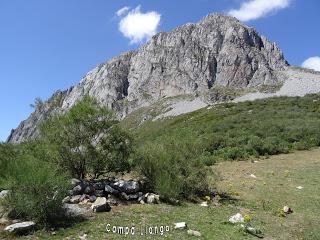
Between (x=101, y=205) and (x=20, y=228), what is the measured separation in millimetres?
2897

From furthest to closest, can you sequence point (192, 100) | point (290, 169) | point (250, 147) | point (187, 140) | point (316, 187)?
point (192, 100)
point (250, 147)
point (290, 169)
point (316, 187)
point (187, 140)

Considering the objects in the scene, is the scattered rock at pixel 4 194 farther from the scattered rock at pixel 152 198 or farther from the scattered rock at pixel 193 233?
the scattered rock at pixel 193 233

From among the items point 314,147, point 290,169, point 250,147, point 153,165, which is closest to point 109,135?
point 153,165

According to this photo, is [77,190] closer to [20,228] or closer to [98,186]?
[98,186]

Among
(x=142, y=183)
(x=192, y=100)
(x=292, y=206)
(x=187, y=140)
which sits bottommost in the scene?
(x=292, y=206)

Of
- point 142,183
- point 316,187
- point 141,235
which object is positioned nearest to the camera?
point 141,235

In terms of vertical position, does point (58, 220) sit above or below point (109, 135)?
below

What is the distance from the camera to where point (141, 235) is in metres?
11.2

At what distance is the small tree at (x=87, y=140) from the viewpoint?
16.2 m

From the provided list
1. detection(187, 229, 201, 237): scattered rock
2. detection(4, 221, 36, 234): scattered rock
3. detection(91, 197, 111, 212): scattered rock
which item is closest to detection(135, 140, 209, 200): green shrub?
detection(91, 197, 111, 212): scattered rock

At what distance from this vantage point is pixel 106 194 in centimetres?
1466

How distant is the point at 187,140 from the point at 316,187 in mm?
6761

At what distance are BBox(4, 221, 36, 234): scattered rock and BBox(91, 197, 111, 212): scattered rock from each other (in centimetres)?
243

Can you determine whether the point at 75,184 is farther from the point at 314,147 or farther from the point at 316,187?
the point at 314,147
